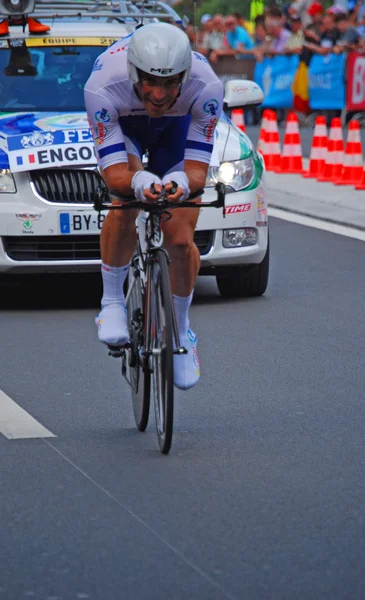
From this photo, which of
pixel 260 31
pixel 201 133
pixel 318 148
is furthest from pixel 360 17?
pixel 201 133

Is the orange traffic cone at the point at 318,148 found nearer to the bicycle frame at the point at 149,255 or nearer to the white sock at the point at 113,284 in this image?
the white sock at the point at 113,284

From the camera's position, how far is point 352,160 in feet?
55.9

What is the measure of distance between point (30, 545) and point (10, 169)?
4710 millimetres

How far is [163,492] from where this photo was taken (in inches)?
209

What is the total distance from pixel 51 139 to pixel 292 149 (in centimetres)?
983

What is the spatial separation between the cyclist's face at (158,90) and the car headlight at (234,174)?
140 inches

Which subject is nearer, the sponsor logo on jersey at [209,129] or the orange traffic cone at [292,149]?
the sponsor logo on jersey at [209,129]

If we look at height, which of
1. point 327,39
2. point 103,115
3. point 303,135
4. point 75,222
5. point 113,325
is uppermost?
point 103,115

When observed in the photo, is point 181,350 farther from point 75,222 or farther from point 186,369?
point 75,222

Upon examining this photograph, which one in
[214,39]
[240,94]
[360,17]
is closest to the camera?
[240,94]

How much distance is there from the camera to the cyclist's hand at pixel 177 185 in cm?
570

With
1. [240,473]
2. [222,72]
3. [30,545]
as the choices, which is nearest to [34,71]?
[240,473]

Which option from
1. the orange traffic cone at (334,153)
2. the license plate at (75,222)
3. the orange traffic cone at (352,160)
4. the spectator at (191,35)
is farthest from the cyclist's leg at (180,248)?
the orange traffic cone at (334,153)

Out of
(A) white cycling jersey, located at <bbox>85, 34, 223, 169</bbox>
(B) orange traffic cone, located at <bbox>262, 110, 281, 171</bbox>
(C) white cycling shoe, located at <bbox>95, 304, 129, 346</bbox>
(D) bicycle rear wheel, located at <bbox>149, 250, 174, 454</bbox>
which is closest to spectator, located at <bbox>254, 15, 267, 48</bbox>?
(B) orange traffic cone, located at <bbox>262, 110, 281, 171</bbox>
